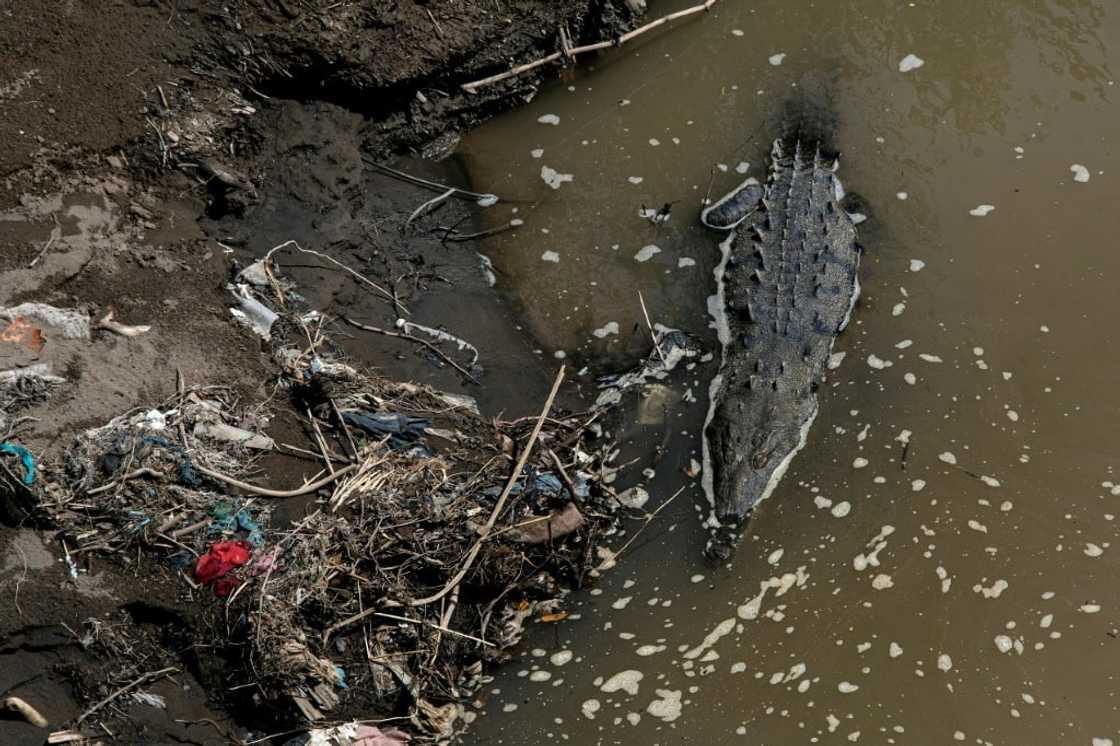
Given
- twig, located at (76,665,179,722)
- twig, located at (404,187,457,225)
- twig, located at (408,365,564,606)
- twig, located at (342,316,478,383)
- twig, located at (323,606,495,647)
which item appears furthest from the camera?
twig, located at (404,187,457,225)

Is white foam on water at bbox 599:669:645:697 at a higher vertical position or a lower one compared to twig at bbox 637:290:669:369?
lower

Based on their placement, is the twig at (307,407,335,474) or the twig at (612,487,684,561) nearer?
the twig at (307,407,335,474)

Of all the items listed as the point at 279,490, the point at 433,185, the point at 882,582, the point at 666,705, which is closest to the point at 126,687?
the point at 279,490

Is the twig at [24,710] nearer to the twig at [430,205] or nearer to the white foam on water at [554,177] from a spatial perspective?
the twig at [430,205]

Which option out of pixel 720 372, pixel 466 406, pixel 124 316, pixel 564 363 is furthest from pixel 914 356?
pixel 124 316

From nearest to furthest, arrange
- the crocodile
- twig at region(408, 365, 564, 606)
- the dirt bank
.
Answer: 1. the dirt bank
2. twig at region(408, 365, 564, 606)
3. the crocodile

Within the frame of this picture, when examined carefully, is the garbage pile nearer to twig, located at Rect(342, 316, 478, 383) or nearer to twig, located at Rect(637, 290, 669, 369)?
twig, located at Rect(342, 316, 478, 383)

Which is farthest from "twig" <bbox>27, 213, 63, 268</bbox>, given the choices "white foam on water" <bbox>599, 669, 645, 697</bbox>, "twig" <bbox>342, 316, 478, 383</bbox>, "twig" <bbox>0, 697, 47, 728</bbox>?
"white foam on water" <bbox>599, 669, 645, 697</bbox>

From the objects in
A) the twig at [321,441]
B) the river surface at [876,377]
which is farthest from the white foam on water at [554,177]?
the twig at [321,441]
